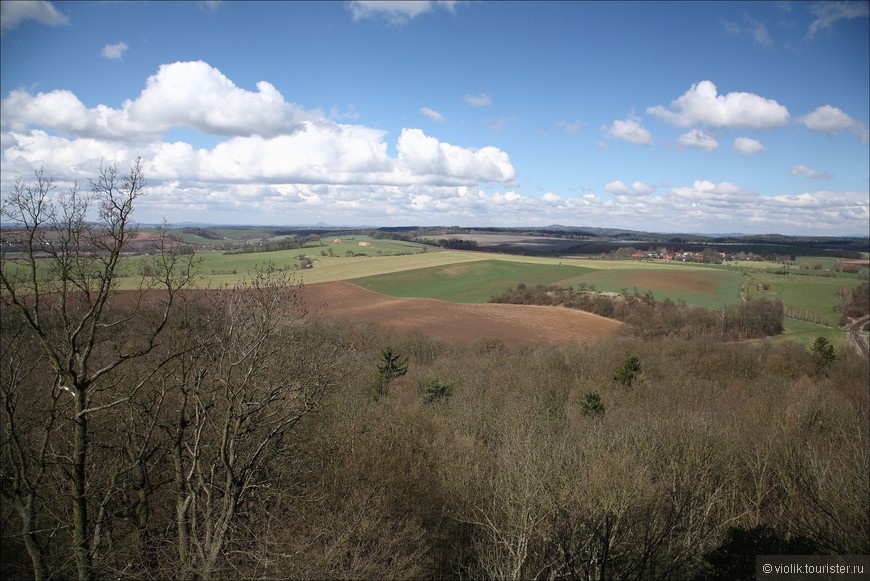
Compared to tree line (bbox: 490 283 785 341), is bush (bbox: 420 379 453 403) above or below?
below

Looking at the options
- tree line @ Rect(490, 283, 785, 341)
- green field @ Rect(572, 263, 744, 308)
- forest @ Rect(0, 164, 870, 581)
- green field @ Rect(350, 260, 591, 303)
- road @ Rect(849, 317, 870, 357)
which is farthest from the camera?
green field @ Rect(572, 263, 744, 308)

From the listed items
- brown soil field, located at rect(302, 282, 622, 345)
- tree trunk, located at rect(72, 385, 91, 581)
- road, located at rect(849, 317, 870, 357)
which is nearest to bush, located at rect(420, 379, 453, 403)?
brown soil field, located at rect(302, 282, 622, 345)

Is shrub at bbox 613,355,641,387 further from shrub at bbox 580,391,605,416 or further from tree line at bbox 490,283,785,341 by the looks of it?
tree line at bbox 490,283,785,341

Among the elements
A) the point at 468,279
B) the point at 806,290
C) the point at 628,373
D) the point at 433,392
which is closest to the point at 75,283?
the point at 433,392

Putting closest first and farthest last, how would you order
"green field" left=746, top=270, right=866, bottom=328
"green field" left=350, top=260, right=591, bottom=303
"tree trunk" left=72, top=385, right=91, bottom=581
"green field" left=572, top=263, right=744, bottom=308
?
"tree trunk" left=72, top=385, right=91, bottom=581 → "green field" left=746, top=270, right=866, bottom=328 → "green field" left=350, top=260, right=591, bottom=303 → "green field" left=572, top=263, right=744, bottom=308

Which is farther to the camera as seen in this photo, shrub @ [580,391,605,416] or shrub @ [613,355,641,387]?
shrub @ [613,355,641,387]

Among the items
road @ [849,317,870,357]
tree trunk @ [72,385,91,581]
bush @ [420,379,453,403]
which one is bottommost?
bush @ [420,379,453,403]

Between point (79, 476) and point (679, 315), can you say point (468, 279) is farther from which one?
point (79, 476)
